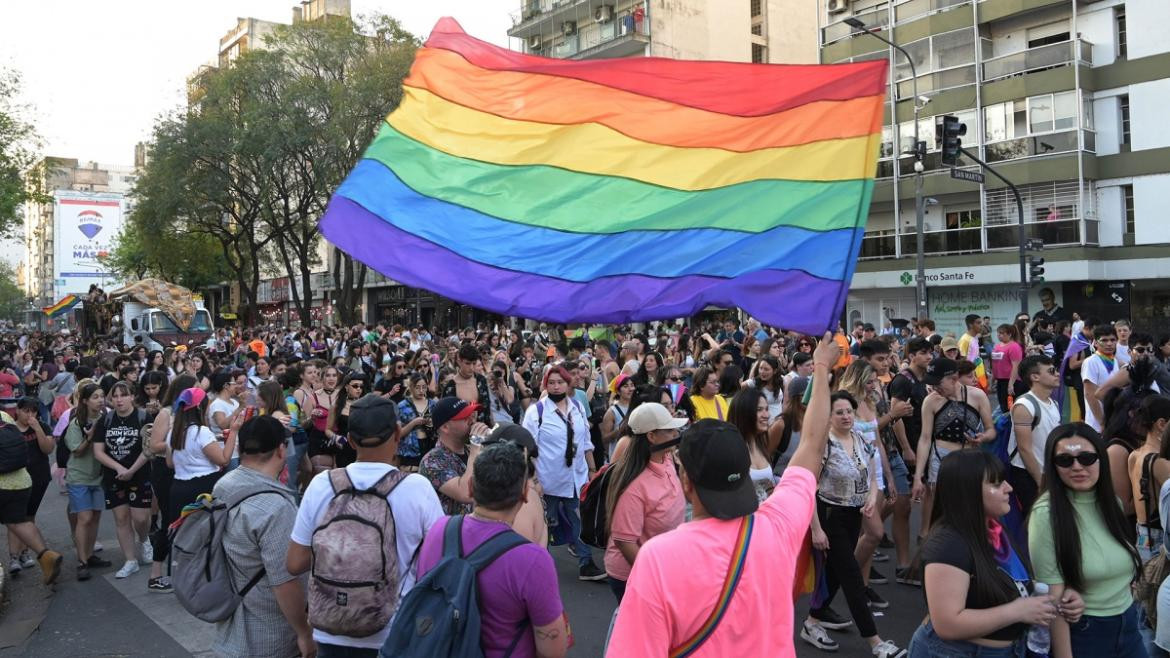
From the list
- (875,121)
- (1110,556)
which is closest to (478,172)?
(875,121)

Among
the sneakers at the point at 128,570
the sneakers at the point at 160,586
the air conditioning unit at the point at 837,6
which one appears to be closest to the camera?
the sneakers at the point at 160,586

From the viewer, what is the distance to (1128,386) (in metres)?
7.45

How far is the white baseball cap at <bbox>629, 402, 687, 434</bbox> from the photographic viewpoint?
14.9 ft

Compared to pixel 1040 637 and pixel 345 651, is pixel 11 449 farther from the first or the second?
pixel 1040 637

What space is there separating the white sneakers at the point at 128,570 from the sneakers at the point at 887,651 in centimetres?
596

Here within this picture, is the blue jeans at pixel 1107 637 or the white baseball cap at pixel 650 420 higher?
the white baseball cap at pixel 650 420

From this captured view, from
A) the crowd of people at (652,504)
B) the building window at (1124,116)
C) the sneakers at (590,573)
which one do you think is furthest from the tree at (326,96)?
the sneakers at (590,573)

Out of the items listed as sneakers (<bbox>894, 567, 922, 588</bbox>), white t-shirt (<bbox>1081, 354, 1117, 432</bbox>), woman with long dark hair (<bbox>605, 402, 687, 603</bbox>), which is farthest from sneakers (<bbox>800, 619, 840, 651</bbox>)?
white t-shirt (<bbox>1081, 354, 1117, 432</bbox>)

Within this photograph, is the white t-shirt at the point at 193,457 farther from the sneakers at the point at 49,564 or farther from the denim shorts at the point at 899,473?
the denim shorts at the point at 899,473

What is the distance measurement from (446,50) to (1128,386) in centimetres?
606

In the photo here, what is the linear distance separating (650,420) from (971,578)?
5.96ft

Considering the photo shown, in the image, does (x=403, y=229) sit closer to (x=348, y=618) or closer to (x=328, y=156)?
(x=348, y=618)

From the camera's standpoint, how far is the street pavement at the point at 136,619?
5812mm

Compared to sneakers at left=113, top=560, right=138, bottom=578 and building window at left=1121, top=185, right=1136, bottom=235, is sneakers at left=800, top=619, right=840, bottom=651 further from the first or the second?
building window at left=1121, top=185, right=1136, bottom=235
